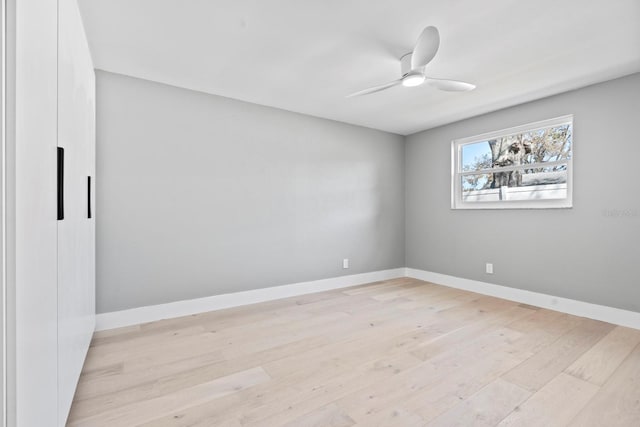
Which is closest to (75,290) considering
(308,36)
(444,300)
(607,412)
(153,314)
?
Result: (153,314)

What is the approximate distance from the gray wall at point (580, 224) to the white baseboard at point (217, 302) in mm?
1544

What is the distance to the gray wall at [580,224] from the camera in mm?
2684

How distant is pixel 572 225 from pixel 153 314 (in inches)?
167

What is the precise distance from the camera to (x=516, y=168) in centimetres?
350

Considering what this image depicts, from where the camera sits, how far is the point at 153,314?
9.10ft

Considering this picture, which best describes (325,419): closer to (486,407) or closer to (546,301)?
(486,407)

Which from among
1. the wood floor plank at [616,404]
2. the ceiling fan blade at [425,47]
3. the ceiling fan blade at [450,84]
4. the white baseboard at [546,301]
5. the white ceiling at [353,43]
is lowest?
the wood floor plank at [616,404]

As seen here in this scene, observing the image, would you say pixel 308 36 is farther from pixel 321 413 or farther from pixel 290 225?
pixel 321 413

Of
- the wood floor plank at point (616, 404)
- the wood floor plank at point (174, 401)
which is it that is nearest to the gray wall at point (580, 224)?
the wood floor plank at point (616, 404)

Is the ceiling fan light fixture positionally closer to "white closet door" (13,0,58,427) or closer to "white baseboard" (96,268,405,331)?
"white closet door" (13,0,58,427)

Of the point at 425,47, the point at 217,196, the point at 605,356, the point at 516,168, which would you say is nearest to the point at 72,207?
the point at 217,196

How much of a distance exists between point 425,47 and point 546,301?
2.96 metres

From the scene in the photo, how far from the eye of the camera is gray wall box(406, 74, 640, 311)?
2.68 meters

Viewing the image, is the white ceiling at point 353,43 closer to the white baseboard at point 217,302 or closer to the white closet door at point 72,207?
the white closet door at point 72,207
